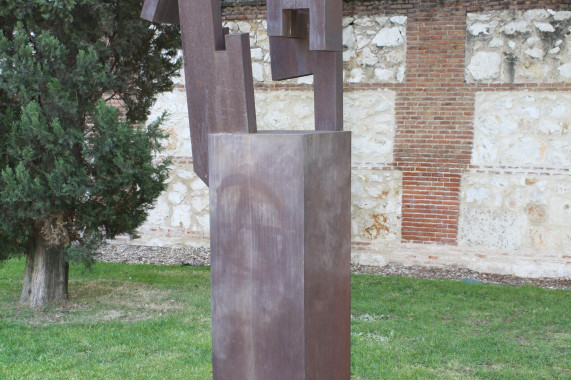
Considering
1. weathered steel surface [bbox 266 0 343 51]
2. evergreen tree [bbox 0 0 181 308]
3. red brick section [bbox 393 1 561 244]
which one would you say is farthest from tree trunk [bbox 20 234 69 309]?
red brick section [bbox 393 1 561 244]

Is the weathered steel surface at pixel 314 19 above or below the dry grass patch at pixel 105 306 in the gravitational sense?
above

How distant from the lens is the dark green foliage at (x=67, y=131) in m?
5.51

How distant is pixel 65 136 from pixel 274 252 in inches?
137

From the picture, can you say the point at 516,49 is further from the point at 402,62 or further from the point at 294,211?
the point at 294,211

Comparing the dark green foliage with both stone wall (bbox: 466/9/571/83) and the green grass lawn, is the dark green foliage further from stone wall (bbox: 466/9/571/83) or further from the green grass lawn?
stone wall (bbox: 466/9/571/83)

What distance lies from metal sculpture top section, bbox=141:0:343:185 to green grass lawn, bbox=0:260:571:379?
2400 millimetres

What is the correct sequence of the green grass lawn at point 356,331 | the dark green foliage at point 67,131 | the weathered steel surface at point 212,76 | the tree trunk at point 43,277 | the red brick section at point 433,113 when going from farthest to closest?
the red brick section at point 433,113 < the tree trunk at point 43,277 < the dark green foliage at point 67,131 < the green grass lawn at point 356,331 < the weathered steel surface at point 212,76

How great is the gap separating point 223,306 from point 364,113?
6.56 metres

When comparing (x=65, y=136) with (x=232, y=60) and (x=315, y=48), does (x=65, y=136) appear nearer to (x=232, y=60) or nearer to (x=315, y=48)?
(x=232, y=60)

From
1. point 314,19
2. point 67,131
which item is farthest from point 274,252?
point 67,131

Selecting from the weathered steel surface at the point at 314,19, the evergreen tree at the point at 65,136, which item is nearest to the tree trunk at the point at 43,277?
the evergreen tree at the point at 65,136

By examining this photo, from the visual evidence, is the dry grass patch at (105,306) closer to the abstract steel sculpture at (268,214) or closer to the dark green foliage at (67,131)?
the dark green foliage at (67,131)

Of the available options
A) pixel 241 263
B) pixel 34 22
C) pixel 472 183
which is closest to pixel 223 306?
A: pixel 241 263

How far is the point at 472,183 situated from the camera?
8.68m
